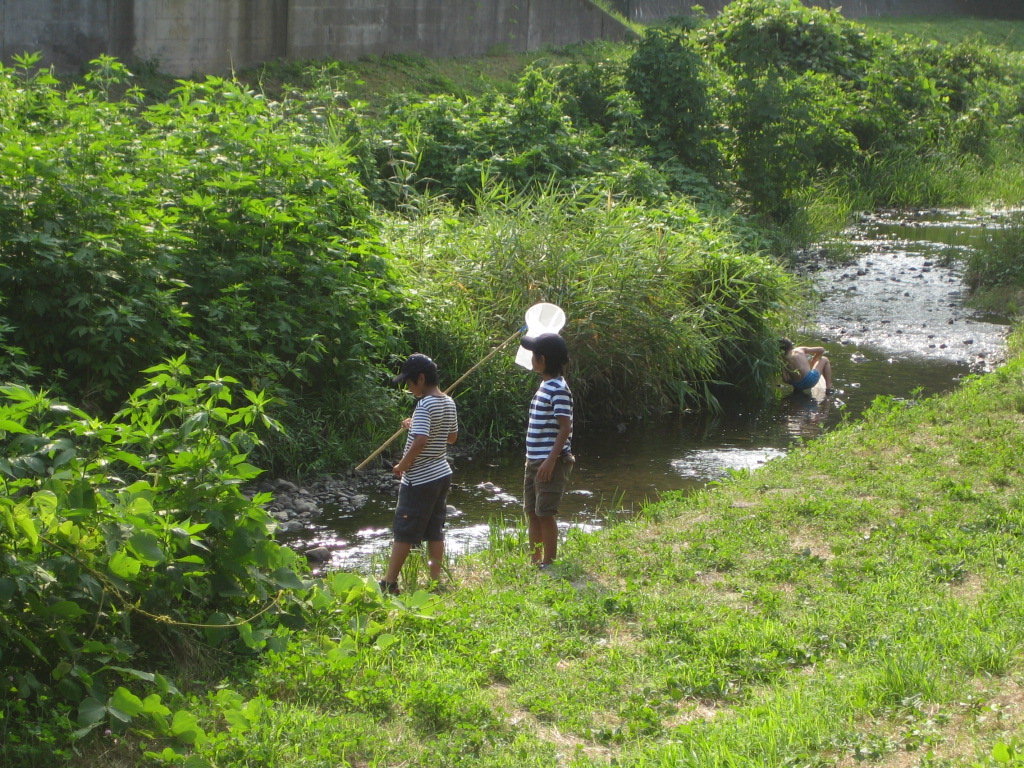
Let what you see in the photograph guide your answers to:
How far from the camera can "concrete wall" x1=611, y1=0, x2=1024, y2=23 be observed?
30.4 meters

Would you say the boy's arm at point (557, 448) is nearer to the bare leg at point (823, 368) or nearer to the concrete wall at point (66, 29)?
the bare leg at point (823, 368)

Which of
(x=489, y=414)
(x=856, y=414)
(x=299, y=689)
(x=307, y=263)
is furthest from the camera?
(x=856, y=414)

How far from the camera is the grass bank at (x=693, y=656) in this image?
4078 mm

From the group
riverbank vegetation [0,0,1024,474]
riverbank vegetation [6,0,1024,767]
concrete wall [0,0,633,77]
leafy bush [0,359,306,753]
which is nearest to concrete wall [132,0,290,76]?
concrete wall [0,0,633,77]

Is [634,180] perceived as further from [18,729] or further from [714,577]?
[18,729]

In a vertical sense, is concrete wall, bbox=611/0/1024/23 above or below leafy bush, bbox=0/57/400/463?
above

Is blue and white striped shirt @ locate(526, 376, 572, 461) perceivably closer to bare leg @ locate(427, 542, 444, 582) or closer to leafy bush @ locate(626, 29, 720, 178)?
bare leg @ locate(427, 542, 444, 582)

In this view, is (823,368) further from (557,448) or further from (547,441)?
(557,448)

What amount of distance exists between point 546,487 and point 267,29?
14.7m

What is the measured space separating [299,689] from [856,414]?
7999 mm

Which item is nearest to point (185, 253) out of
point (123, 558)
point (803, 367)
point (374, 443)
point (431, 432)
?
point (374, 443)

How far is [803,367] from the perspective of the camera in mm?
11695

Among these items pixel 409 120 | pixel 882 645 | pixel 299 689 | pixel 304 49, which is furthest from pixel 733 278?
pixel 304 49

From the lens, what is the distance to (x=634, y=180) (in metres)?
14.6
